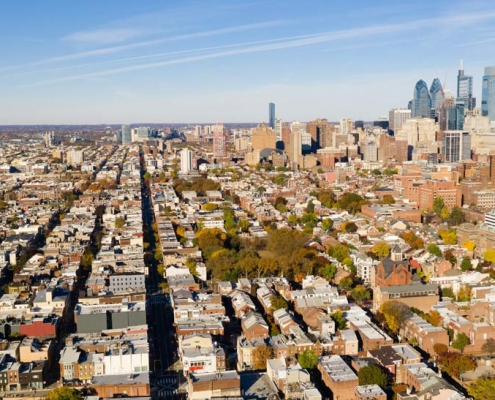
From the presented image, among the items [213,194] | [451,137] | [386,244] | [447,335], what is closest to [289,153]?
[451,137]

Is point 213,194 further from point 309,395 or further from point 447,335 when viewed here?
point 309,395

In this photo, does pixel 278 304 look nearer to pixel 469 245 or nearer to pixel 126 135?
pixel 469 245

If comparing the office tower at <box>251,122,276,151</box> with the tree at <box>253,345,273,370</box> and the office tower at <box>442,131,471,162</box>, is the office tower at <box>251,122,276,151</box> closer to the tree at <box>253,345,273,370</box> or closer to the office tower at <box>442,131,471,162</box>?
the office tower at <box>442,131,471,162</box>

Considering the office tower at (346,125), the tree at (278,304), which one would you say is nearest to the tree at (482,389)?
the tree at (278,304)

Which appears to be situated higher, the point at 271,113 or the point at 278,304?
the point at 271,113

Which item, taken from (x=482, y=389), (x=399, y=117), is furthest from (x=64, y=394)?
(x=399, y=117)

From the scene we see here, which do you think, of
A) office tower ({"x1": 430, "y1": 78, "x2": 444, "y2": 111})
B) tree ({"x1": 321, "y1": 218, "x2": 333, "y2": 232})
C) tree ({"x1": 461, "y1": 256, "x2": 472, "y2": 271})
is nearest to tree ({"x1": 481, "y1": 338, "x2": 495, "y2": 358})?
tree ({"x1": 461, "y1": 256, "x2": 472, "y2": 271})
